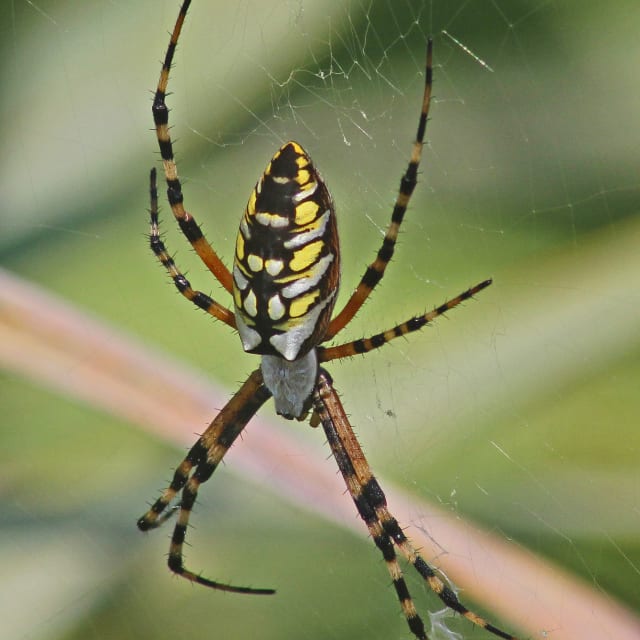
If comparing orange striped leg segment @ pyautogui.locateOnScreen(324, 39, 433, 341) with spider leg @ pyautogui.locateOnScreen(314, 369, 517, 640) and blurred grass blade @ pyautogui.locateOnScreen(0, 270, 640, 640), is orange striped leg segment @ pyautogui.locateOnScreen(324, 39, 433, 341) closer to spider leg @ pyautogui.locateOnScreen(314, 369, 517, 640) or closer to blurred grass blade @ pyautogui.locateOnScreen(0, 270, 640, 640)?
spider leg @ pyautogui.locateOnScreen(314, 369, 517, 640)

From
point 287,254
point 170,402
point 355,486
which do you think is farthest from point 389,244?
point 170,402

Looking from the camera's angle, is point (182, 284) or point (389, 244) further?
point (182, 284)

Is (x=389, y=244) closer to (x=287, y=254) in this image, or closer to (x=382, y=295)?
(x=287, y=254)

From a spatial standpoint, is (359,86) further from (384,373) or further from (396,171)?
(384,373)

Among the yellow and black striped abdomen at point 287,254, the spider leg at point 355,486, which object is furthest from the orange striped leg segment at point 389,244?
the spider leg at point 355,486

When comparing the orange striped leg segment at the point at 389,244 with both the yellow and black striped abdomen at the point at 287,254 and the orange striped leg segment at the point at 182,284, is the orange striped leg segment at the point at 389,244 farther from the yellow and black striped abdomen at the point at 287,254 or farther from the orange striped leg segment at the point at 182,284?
the orange striped leg segment at the point at 182,284

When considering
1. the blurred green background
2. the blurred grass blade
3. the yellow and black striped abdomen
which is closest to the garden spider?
the yellow and black striped abdomen
